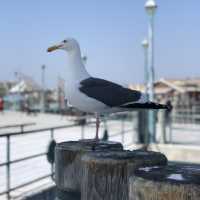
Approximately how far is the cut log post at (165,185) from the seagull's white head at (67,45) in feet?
6.78

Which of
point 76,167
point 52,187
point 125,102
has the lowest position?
point 52,187

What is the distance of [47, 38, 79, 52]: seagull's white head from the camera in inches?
181

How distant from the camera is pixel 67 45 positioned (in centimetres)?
462

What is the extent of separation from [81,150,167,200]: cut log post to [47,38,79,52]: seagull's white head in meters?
1.54

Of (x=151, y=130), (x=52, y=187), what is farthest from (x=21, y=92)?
(x=52, y=187)

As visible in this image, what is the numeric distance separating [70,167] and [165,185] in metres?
1.63

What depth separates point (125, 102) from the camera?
4.09 meters

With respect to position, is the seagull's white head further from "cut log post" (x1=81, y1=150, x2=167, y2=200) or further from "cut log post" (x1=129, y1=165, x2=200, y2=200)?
"cut log post" (x1=129, y1=165, x2=200, y2=200)

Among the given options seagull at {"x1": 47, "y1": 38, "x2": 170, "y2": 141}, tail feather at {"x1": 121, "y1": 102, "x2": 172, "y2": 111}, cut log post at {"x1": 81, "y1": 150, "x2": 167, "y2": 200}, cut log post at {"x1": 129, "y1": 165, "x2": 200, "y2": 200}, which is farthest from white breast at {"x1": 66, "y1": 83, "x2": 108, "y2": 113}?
cut log post at {"x1": 129, "y1": 165, "x2": 200, "y2": 200}

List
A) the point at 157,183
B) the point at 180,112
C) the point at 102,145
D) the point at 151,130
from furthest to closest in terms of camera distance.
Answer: the point at 180,112 < the point at 151,130 < the point at 102,145 < the point at 157,183

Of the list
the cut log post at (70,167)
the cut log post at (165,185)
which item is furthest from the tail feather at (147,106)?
the cut log post at (165,185)

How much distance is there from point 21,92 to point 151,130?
1624 inches

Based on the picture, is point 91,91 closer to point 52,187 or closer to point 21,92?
point 52,187

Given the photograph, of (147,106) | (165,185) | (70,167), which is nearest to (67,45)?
(147,106)
